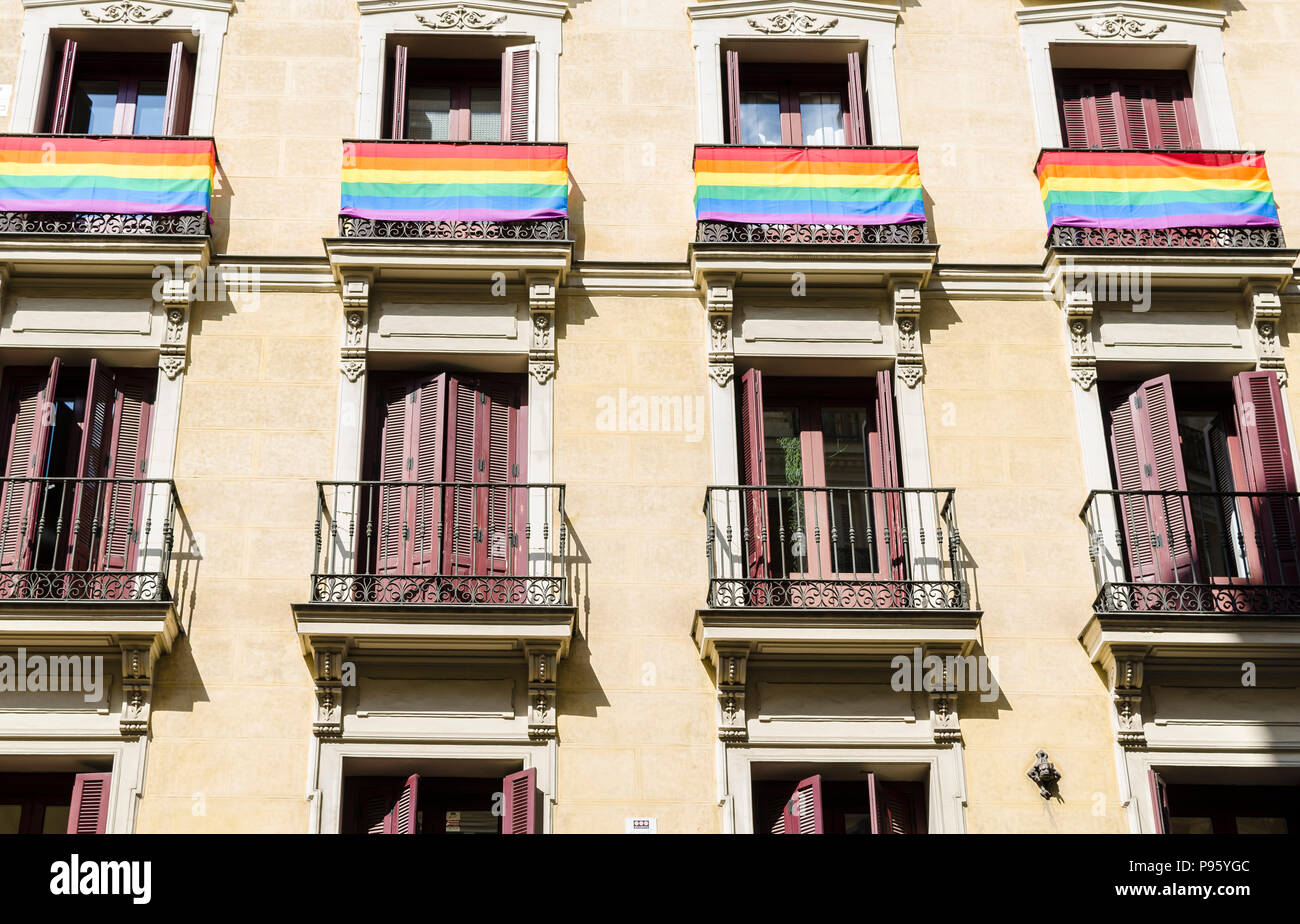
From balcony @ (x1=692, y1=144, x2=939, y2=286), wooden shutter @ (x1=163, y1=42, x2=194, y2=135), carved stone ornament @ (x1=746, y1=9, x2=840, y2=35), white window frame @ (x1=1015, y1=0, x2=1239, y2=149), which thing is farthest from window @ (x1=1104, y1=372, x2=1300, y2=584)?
wooden shutter @ (x1=163, y1=42, x2=194, y2=135)

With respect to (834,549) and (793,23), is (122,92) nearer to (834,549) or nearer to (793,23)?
(793,23)

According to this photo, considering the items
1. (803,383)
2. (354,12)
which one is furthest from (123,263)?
(803,383)

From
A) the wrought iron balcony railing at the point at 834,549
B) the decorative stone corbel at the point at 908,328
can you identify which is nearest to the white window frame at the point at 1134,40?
the decorative stone corbel at the point at 908,328

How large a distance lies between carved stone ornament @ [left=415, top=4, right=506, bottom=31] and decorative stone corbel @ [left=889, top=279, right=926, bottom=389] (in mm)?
5001

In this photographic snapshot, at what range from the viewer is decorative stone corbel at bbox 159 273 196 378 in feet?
51.6

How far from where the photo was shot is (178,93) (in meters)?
17.2

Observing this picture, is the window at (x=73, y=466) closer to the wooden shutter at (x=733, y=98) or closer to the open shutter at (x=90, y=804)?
the open shutter at (x=90, y=804)

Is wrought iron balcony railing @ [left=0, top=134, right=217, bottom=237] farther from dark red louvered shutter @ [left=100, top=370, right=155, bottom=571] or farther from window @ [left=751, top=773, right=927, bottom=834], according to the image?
window @ [left=751, top=773, right=927, bottom=834]

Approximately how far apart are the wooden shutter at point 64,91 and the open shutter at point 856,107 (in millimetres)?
7695

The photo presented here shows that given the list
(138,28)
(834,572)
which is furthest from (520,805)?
(138,28)

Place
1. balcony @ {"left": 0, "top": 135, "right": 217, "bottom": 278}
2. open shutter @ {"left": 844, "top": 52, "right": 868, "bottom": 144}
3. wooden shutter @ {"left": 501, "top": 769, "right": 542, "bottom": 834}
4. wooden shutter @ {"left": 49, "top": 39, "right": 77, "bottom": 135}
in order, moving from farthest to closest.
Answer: open shutter @ {"left": 844, "top": 52, "right": 868, "bottom": 144}
wooden shutter @ {"left": 49, "top": 39, "right": 77, "bottom": 135}
balcony @ {"left": 0, "top": 135, "right": 217, "bottom": 278}
wooden shutter @ {"left": 501, "top": 769, "right": 542, "bottom": 834}
